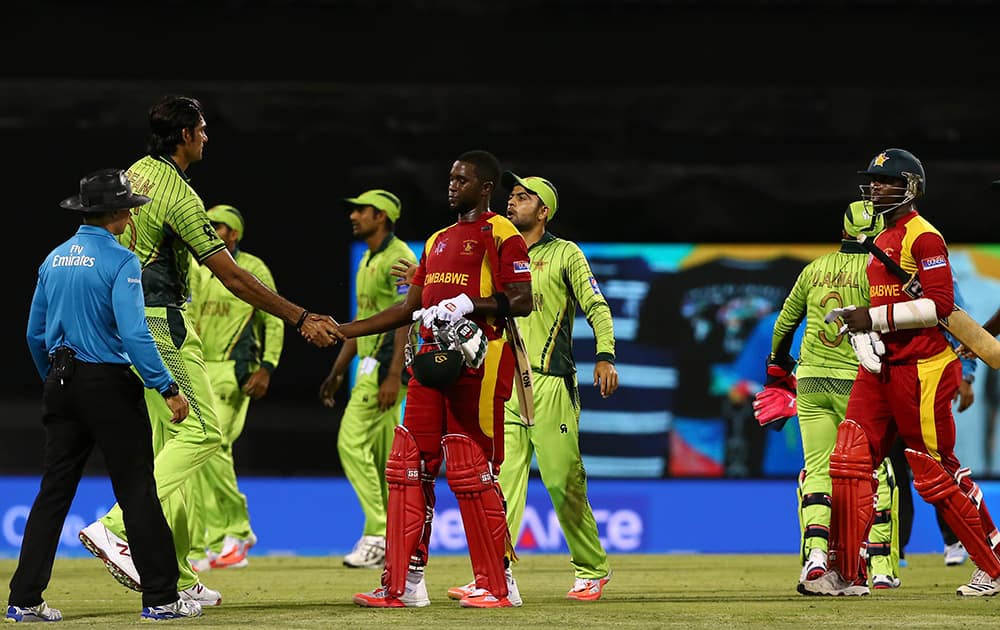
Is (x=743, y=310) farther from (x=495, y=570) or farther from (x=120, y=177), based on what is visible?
(x=120, y=177)

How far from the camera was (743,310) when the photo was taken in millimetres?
13383

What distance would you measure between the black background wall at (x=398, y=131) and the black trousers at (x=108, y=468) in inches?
259

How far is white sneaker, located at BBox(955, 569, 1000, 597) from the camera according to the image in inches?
318

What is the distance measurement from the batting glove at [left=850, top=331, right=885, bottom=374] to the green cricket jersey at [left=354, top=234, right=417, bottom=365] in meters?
3.49

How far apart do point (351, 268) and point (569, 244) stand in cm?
514

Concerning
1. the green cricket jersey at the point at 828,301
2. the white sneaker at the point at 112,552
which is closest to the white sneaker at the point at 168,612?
the white sneaker at the point at 112,552

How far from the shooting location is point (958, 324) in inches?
313

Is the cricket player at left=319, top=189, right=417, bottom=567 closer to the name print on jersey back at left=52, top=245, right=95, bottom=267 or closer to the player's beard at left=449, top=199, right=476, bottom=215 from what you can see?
the player's beard at left=449, top=199, right=476, bottom=215

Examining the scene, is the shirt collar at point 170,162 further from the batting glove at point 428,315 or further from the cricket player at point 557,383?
the cricket player at point 557,383

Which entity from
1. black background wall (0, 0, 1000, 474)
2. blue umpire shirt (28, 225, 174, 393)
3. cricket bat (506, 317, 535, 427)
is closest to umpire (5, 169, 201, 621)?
blue umpire shirt (28, 225, 174, 393)

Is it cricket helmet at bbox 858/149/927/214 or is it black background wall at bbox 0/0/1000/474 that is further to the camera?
black background wall at bbox 0/0/1000/474

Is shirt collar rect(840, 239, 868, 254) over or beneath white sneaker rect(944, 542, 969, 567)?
over

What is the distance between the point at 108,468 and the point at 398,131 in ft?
22.7

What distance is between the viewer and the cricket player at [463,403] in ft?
24.2
